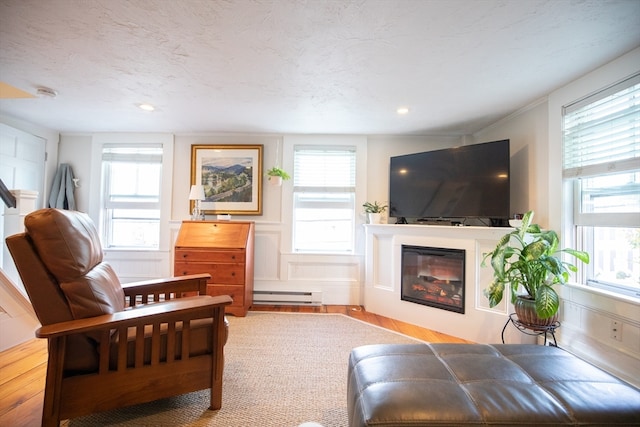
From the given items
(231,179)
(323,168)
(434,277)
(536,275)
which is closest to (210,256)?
(231,179)

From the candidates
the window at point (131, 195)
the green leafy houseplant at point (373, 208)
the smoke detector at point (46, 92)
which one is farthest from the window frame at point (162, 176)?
the green leafy houseplant at point (373, 208)

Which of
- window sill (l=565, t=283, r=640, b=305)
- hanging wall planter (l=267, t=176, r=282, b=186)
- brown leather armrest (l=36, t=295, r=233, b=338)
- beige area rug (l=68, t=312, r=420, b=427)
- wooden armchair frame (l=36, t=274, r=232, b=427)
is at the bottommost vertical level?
beige area rug (l=68, t=312, r=420, b=427)

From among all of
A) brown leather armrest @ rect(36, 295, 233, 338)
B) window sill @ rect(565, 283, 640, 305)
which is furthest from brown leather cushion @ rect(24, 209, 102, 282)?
window sill @ rect(565, 283, 640, 305)

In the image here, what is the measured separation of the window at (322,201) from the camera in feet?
11.2

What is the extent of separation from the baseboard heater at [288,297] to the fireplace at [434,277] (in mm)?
1064

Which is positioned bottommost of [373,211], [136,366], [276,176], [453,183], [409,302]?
[409,302]

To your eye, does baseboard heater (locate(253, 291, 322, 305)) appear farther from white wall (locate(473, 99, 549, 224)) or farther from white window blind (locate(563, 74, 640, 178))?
white window blind (locate(563, 74, 640, 178))

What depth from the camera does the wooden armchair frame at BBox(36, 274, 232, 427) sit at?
1189 mm

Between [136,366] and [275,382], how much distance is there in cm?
81

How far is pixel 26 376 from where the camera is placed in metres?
1.72

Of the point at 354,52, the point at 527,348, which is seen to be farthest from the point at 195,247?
the point at 527,348

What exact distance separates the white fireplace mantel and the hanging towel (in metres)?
3.68

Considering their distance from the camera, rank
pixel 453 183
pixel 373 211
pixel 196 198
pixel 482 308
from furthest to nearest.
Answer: pixel 373 211
pixel 196 198
pixel 453 183
pixel 482 308

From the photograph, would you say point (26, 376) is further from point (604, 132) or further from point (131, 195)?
point (604, 132)
